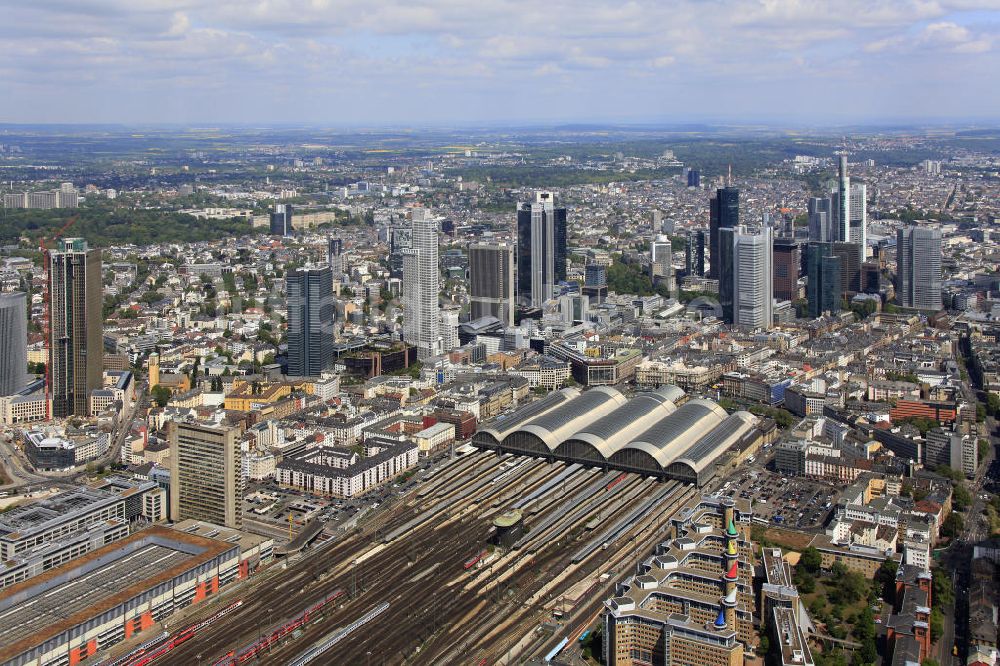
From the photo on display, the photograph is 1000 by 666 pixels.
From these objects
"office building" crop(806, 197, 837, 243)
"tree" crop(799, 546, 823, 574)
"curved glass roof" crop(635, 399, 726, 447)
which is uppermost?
"office building" crop(806, 197, 837, 243)

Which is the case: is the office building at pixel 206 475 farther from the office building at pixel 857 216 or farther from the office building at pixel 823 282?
the office building at pixel 857 216

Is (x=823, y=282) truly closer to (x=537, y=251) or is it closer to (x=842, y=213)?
(x=537, y=251)

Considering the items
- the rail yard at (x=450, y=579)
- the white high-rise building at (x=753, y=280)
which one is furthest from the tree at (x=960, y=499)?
the white high-rise building at (x=753, y=280)

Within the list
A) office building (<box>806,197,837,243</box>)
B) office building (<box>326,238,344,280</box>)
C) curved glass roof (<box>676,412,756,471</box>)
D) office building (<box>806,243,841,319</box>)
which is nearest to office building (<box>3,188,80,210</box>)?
office building (<box>326,238,344,280</box>)

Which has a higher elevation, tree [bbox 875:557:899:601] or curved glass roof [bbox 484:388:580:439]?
curved glass roof [bbox 484:388:580:439]

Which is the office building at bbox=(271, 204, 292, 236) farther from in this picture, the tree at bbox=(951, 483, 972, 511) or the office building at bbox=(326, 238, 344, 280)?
the tree at bbox=(951, 483, 972, 511)

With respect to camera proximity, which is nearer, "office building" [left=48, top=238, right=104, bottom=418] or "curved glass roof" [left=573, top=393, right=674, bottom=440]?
"curved glass roof" [left=573, top=393, right=674, bottom=440]
